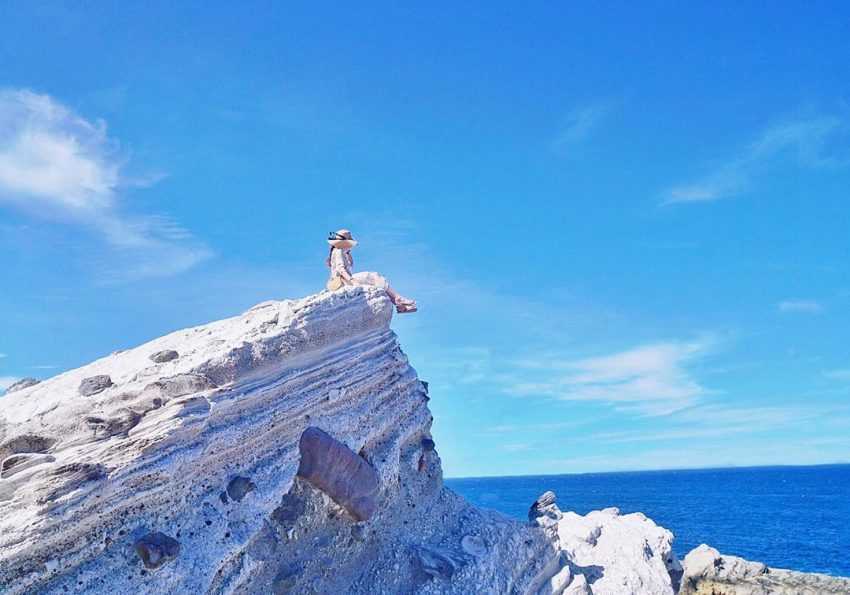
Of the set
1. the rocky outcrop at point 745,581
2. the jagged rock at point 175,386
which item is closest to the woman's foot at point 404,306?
the jagged rock at point 175,386

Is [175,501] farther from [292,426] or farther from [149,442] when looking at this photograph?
[292,426]

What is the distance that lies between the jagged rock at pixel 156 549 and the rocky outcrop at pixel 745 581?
59.4ft

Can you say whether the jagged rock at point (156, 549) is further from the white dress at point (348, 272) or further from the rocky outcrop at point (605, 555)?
the rocky outcrop at point (605, 555)

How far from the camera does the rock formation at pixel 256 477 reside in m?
10.0

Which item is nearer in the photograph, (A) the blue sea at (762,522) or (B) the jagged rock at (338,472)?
(B) the jagged rock at (338,472)

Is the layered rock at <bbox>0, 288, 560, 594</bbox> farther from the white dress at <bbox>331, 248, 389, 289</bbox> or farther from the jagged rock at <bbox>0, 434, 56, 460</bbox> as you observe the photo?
the white dress at <bbox>331, 248, 389, 289</bbox>

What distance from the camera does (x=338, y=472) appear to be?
1336 centimetres

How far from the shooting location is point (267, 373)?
12.6 m

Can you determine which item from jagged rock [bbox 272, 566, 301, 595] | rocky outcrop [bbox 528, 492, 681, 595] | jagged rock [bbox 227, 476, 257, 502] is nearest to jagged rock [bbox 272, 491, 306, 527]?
jagged rock [bbox 272, 566, 301, 595]

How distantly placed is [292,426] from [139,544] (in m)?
3.27

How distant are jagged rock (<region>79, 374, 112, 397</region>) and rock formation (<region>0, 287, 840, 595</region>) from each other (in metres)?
0.02

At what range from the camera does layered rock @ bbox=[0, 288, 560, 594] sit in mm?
10000

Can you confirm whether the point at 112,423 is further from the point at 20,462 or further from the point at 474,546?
the point at 474,546

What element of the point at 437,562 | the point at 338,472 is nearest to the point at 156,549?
the point at 338,472
